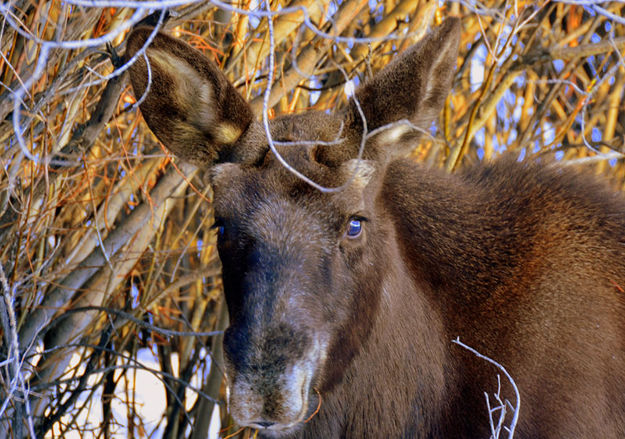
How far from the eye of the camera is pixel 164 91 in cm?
391


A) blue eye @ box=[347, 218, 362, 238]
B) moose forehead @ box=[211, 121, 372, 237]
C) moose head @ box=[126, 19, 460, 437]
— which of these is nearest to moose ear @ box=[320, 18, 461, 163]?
moose head @ box=[126, 19, 460, 437]

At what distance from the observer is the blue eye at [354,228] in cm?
349

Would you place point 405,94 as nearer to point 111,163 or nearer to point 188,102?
point 188,102

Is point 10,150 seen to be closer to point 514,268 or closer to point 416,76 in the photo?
point 416,76

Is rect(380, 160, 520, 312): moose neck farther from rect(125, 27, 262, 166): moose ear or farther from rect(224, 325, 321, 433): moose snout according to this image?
rect(224, 325, 321, 433): moose snout

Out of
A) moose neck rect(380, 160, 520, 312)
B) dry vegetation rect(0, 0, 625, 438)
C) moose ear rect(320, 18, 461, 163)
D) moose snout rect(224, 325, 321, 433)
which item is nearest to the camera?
moose snout rect(224, 325, 321, 433)

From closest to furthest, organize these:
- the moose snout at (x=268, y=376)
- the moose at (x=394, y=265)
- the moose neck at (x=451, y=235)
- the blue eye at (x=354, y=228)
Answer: the moose snout at (x=268, y=376) < the moose at (x=394, y=265) < the blue eye at (x=354, y=228) < the moose neck at (x=451, y=235)

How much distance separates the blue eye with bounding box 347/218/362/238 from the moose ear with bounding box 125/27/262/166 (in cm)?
59

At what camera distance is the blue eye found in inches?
137

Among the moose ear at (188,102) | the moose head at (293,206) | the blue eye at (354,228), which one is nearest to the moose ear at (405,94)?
the moose head at (293,206)

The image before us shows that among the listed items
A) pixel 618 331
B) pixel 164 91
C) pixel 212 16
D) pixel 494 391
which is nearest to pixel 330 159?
pixel 164 91

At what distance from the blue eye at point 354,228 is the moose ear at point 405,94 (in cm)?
30

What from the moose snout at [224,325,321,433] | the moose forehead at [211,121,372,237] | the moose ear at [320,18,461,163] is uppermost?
the moose ear at [320,18,461,163]

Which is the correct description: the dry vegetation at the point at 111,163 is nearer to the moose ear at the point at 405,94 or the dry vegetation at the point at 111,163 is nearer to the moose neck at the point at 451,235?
the moose ear at the point at 405,94
